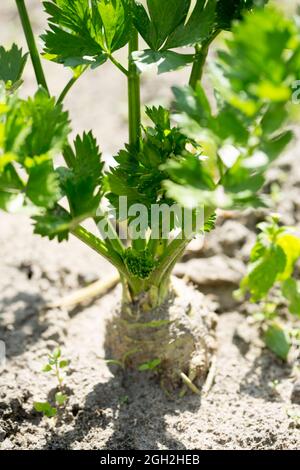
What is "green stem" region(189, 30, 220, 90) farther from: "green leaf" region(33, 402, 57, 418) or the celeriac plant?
"green leaf" region(33, 402, 57, 418)

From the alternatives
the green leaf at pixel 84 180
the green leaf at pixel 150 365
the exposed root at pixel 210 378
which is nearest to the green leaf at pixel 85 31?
the green leaf at pixel 84 180

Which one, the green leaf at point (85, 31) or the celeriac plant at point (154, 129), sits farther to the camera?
the green leaf at point (85, 31)

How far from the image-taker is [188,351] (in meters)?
1.63

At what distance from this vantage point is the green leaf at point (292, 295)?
5.65 ft

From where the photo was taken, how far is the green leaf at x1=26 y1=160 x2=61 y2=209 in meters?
1.09

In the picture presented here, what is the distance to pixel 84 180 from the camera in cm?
120

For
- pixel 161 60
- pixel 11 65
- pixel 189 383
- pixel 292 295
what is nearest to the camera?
pixel 161 60

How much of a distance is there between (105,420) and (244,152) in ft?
2.61

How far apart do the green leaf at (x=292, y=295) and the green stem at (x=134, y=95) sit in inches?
23.8

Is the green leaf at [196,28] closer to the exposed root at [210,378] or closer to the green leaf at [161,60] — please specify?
the green leaf at [161,60]

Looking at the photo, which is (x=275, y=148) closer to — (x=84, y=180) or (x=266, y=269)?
(x=84, y=180)

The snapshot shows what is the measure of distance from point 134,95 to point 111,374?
27.7 inches

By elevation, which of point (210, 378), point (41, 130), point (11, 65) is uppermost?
point (11, 65)

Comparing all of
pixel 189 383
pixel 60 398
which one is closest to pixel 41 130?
pixel 60 398
